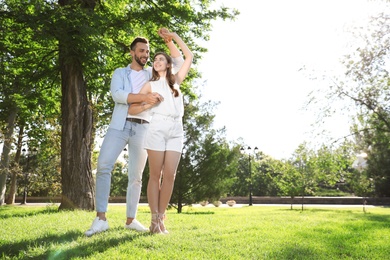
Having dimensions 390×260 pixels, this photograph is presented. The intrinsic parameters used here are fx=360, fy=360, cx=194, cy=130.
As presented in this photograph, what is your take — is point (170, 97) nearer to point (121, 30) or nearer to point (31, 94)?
point (121, 30)

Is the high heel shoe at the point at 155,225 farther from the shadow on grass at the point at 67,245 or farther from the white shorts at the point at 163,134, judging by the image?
the white shorts at the point at 163,134

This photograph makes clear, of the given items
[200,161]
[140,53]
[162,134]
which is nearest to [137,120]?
[162,134]

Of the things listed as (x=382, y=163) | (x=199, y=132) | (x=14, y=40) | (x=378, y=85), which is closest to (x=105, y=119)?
(x=199, y=132)

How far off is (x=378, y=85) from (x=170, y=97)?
23.2 meters

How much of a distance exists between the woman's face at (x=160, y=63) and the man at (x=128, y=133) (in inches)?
14.8

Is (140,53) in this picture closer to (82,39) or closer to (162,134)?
(162,134)

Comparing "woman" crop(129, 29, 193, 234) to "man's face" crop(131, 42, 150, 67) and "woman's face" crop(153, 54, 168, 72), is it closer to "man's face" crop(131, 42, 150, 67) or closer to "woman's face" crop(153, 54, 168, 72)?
"woman's face" crop(153, 54, 168, 72)

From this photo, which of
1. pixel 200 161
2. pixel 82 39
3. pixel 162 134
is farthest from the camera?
pixel 200 161

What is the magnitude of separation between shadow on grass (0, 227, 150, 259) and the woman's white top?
1.55m

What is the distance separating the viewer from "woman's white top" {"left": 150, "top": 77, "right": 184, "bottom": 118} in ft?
14.9

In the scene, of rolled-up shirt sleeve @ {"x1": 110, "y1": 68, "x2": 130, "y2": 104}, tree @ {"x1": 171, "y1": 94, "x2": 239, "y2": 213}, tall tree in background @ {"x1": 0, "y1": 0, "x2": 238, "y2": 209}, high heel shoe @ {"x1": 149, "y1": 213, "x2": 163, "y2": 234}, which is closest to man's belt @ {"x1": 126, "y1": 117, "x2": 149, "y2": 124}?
rolled-up shirt sleeve @ {"x1": 110, "y1": 68, "x2": 130, "y2": 104}

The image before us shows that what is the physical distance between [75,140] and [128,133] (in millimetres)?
5330

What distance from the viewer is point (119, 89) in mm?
4691

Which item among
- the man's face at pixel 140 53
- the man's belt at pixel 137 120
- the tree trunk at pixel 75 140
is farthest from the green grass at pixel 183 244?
the tree trunk at pixel 75 140
